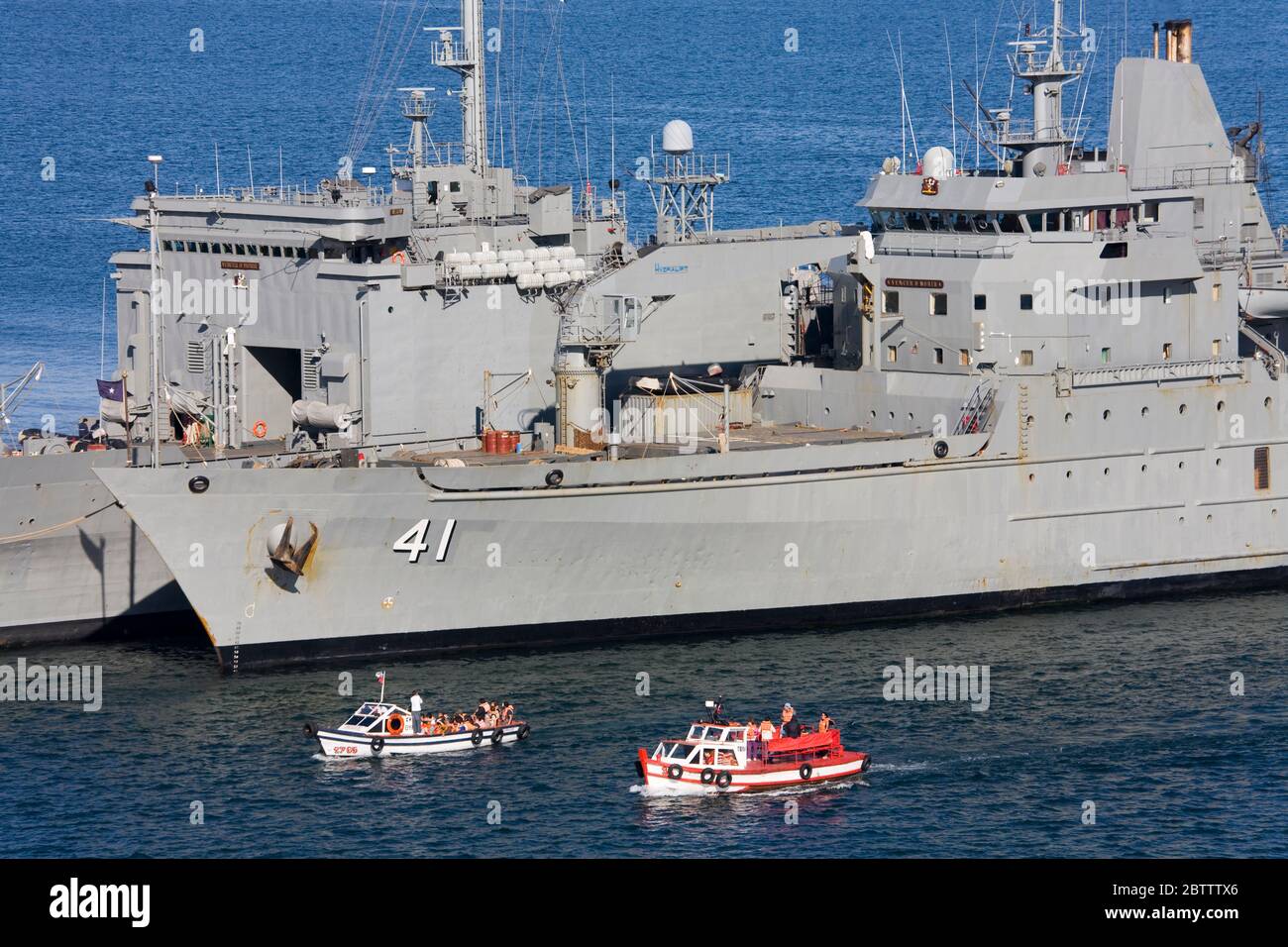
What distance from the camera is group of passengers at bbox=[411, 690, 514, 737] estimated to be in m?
36.7

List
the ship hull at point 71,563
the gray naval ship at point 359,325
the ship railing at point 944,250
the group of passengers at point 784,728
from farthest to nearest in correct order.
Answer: the ship railing at point 944,250
the gray naval ship at point 359,325
the ship hull at point 71,563
the group of passengers at point 784,728

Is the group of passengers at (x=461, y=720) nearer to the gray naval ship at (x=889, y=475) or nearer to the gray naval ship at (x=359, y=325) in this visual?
the gray naval ship at (x=889, y=475)

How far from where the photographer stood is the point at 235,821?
110ft

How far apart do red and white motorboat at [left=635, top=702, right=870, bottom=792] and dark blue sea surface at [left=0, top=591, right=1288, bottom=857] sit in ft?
0.90

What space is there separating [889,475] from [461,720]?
1142 centimetres

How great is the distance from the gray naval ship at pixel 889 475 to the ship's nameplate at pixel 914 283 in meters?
0.08

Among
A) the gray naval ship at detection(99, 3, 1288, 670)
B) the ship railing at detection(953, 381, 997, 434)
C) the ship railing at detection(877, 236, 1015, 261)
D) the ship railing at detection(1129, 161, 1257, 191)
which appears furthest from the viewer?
the ship railing at detection(1129, 161, 1257, 191)

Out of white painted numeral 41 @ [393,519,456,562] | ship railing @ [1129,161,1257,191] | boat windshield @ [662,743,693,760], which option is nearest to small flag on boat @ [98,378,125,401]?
white painted numeral 41 @ [393,519,456,562]

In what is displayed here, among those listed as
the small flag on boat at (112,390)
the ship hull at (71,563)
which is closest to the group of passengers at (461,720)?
the ship hull at (71,563)

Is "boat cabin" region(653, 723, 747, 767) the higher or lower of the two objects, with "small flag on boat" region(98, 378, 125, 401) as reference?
lower

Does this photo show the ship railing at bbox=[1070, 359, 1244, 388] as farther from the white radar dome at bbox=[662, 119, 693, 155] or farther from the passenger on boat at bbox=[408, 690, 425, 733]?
the passenger on boat at bbox=[408, 690, 425, 733]

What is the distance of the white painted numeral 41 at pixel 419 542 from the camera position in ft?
135

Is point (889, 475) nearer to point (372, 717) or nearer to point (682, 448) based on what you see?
point (682, 448)

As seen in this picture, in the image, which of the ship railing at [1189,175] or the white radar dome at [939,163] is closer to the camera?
the white radar dome at [939,163]
